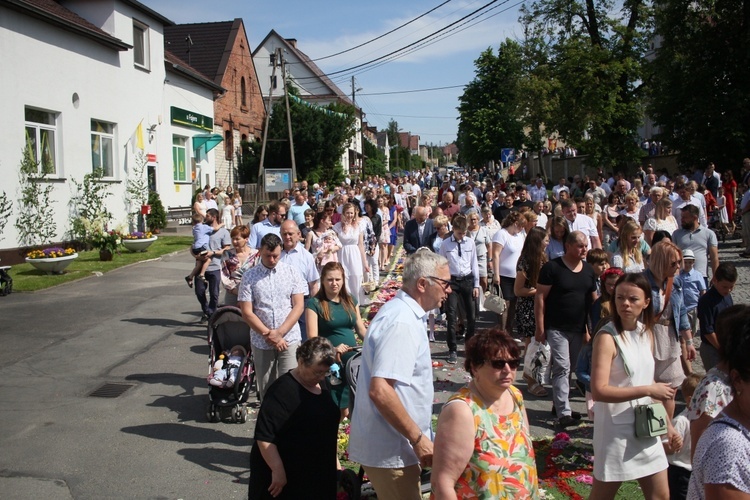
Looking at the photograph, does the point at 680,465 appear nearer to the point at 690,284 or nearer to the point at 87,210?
the point at 690,284

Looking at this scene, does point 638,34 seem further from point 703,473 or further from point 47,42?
point 703,473

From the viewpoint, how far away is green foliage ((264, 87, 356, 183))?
4566cm

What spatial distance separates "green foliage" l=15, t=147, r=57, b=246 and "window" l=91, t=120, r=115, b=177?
10.4 ft

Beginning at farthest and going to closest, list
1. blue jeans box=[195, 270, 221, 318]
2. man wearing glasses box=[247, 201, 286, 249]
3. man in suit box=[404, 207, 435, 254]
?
man in suit box=[404, 207, 435, 254] → blue jeans box=[195, 270, 221, 318] → man wearing glasses box=[247, 201, 286, 249]

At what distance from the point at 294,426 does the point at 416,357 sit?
97 centimetres

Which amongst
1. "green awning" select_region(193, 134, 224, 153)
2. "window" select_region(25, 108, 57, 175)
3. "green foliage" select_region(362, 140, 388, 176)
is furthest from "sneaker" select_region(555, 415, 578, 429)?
"green foliage" select_region(362, 140, 388, 176)

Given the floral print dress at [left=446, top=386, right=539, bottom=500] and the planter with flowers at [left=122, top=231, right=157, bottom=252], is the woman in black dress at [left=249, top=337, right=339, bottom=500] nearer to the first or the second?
the floral print dress at [left=446, top=386, right=539, bottom=500]

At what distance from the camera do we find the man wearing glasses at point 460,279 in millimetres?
9656

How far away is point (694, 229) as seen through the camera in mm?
9406

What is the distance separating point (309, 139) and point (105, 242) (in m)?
26.6

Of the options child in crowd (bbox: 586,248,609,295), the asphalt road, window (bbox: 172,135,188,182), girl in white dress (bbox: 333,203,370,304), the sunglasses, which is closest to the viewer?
the sunglasses

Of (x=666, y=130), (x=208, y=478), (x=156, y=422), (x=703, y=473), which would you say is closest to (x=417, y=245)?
(x=156, y=422)

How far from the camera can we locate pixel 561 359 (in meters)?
6.96

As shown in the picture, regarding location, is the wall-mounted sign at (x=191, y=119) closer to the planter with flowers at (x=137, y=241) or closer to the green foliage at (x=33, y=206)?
the planter with flowers at (x=137, y=241)
